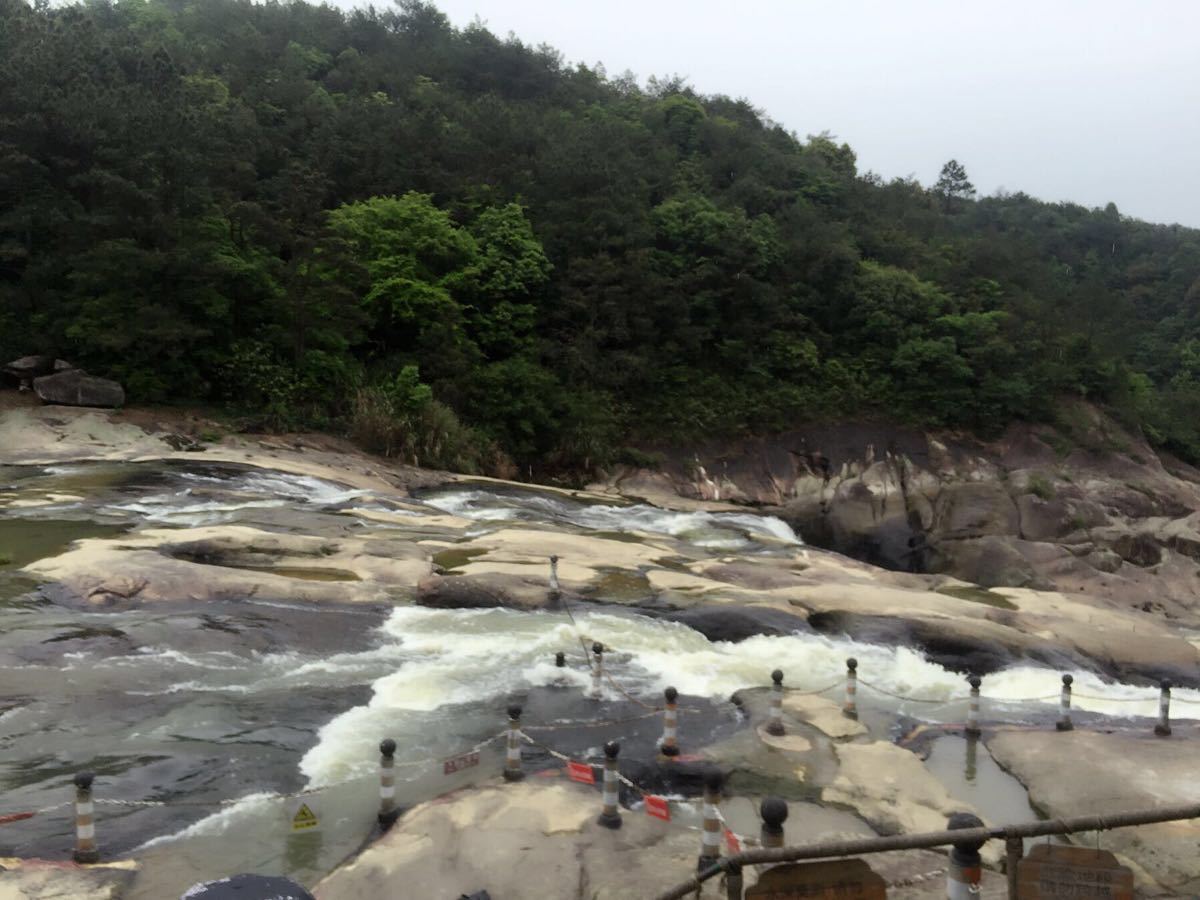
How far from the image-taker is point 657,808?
7.32 meters

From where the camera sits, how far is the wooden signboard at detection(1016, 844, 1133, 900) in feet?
13.2

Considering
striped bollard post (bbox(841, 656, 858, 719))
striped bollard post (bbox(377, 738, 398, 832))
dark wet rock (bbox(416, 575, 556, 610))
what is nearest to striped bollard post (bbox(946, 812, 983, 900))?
striped bollard post (bbox(377, 738, 398, 832))

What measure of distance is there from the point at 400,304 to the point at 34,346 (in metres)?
11.4

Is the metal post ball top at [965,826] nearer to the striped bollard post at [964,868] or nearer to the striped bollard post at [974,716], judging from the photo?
the striped bollard post at [964,868]

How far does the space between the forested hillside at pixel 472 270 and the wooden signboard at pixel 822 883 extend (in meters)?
25.1

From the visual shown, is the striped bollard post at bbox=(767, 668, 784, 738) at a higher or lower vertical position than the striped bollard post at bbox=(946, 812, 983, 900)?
lower

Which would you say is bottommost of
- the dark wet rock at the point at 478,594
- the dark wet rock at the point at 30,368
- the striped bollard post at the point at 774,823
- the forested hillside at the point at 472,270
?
the dark wet rock at the point at 478,594

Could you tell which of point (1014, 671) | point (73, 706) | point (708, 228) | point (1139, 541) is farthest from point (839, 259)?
point (73, 706)

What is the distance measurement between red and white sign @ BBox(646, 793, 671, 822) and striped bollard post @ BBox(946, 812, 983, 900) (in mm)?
3430

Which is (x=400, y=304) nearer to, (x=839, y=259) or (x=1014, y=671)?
(x=839, y=259)

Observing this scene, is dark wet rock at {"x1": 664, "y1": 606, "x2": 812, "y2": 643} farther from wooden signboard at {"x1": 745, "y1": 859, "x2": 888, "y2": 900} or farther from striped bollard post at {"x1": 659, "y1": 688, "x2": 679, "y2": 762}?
wooden signboard at {"x1": 745, "y1": 859, "x2": 888, "y2": 900}

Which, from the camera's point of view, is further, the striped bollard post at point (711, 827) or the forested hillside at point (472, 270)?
the forested hillside at point (472, 270)

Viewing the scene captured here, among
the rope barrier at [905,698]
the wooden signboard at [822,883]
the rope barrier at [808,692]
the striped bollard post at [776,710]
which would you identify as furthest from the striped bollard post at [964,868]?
the rope barrier at [905,698]

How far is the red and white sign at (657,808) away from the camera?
7277 millimetres
